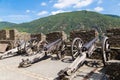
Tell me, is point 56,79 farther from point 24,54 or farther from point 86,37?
point 24,54

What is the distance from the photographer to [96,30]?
1038cm

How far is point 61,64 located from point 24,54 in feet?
13.1

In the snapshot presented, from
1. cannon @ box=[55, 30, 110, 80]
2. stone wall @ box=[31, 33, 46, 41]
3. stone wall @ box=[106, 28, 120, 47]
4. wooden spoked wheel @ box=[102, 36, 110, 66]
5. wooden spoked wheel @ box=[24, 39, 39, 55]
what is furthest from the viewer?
stone wall @ box=[31, 33, 46, 41]

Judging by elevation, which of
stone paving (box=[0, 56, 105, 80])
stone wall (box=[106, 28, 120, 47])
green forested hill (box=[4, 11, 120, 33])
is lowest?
stone paving (box=[0, 56, 105, 80])

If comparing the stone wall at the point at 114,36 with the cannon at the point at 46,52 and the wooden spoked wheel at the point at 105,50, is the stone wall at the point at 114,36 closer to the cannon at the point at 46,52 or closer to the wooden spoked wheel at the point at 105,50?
the wooden spoked wheel at the point at 105,50

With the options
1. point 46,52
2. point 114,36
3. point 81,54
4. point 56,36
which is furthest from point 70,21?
point 81,54

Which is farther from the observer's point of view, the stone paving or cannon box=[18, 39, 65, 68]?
cannon box=[18, 39, 65, 68]

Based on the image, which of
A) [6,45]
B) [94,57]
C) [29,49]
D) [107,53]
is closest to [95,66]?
[107,53]

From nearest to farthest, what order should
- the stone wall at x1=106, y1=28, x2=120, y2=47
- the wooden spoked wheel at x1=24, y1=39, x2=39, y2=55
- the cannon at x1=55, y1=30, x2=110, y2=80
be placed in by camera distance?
the cannon at x1=55, y1=30, x2=110, y2=80, the stone wall at x1=106, y1=28, x2=120, y2=47, the wooden spoked wheel at x1=24, y1=39, x2=39, y2=55

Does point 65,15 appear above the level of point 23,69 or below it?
above

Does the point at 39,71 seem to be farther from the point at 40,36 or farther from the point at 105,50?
the point at 40,36

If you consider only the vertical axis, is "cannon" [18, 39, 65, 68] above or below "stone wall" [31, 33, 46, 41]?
below

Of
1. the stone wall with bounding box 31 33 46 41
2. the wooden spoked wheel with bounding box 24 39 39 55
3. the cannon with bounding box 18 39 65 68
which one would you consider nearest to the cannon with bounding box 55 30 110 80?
the cannon with bounding box 18 39 65 68

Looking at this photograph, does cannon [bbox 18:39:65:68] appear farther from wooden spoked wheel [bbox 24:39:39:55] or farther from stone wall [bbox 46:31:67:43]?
wooden spoked wheel [bbox 24:39:39:55]
